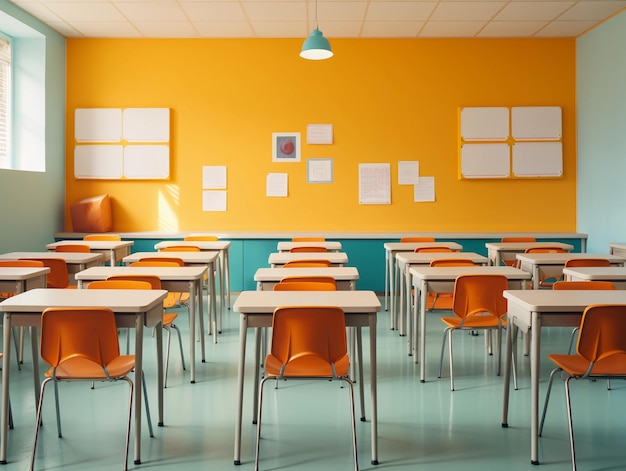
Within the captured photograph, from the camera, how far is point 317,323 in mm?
3014

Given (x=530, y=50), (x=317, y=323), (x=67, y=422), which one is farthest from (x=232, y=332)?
(x=530, y=50)

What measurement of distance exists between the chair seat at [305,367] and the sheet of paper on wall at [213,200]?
5.95 m

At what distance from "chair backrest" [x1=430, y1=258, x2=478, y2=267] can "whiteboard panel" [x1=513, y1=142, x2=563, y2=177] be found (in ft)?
12.1

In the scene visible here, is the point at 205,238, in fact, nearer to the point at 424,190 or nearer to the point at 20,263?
the point at 20,263

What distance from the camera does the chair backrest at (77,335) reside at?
2.96m

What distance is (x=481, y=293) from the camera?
439 cm

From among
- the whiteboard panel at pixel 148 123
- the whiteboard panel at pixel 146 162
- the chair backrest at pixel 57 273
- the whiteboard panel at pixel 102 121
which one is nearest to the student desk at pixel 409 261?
the chair backrest at pixel 57 273

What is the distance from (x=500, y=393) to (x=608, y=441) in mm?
947

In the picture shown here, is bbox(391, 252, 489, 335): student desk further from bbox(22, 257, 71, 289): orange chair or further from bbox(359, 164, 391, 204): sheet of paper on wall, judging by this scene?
bbox(22, 257, 71, 289): orange chair

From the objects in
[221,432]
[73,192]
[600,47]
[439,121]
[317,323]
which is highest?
[600,47]

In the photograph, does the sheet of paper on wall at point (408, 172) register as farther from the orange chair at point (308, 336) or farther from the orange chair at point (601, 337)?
the orange chair at point (308, 336)

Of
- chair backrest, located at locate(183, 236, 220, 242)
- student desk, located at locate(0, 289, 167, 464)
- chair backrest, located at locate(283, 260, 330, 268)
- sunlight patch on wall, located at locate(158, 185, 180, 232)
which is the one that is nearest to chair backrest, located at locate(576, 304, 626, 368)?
student desk, located at locate(0, 289, 167, 464)

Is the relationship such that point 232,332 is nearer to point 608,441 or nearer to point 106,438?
point 106,438

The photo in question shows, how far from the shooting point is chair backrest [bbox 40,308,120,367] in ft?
9.73
